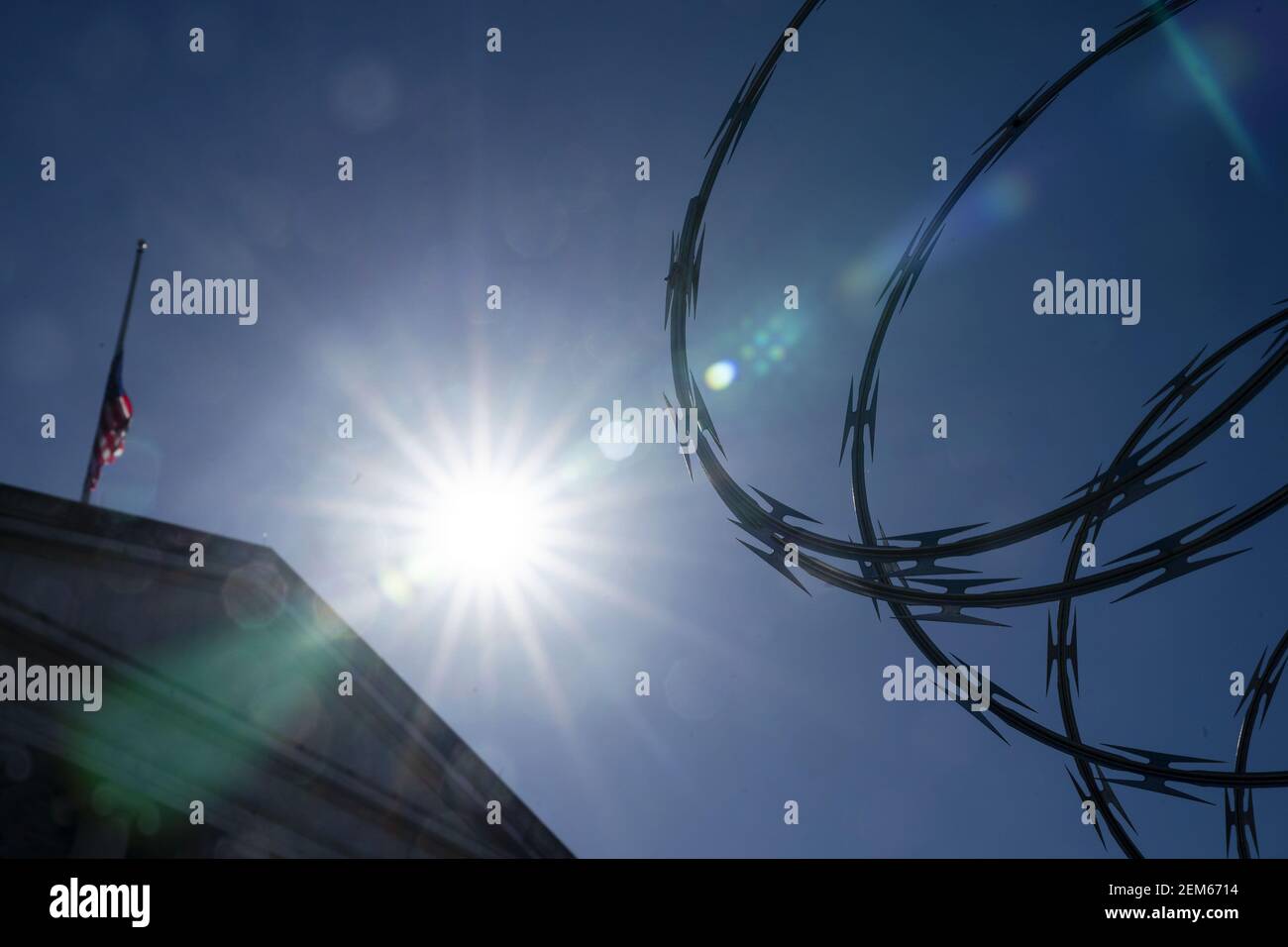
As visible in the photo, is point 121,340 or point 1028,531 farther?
point 121,340

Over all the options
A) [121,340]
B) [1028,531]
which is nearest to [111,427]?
[121,340]

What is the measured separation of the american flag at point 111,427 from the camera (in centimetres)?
1952

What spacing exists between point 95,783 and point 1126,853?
1559 centimetres

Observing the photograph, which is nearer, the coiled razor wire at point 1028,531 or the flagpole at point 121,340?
the coiled razor wire at point 1028,531

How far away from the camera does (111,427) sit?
1959 centimetres

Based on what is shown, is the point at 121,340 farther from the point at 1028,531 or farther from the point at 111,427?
the point at 1028,531

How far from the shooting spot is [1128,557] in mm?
11586

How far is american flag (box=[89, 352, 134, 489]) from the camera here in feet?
64.0

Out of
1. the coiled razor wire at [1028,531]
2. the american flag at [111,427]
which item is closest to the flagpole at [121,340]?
the american flag at [111,427]

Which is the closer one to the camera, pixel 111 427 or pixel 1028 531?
pixel 1028 531

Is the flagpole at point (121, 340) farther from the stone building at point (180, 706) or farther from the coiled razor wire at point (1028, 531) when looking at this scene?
the coiled razor wire at point (1028, 531)

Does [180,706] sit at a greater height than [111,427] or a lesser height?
lesser

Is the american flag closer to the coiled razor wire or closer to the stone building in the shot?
the stone building

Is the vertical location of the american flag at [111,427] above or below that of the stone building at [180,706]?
above
